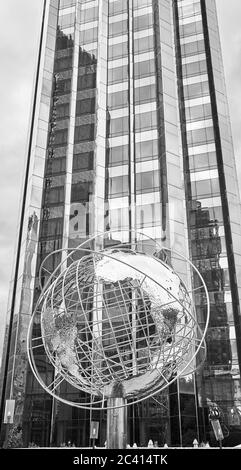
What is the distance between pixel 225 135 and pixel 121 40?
15585 mm

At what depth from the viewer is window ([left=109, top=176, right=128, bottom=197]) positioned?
4138 centimetres

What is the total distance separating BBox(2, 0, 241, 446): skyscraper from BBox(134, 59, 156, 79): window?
12cm

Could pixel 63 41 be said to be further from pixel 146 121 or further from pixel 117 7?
pixel 146 121

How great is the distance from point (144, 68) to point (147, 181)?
42.3 feet

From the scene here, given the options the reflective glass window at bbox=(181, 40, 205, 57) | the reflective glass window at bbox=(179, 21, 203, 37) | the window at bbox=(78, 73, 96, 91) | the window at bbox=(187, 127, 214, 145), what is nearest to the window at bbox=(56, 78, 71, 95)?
the window at bbox=(78, 73, 96, 91)

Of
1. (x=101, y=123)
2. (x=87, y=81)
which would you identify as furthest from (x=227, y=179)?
(x=87, y=81)

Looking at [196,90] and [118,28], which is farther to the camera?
[118,28]

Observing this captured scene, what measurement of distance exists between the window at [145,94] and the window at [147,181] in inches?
321

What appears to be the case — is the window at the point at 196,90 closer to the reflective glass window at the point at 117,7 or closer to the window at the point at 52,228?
the reflective glass window at the point at 117,7

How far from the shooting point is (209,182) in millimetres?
41750

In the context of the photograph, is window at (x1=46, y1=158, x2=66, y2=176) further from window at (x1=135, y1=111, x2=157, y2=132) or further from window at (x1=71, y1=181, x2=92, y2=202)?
window at (x1=135, y1=111, x2=157, y2=132)

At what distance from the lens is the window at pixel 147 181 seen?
41000mm

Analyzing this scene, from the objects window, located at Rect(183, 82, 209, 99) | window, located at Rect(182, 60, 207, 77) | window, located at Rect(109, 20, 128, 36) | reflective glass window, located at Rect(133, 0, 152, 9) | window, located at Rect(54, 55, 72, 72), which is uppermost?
reflective glass window, located at Rect(133, 0, 152, 9)
